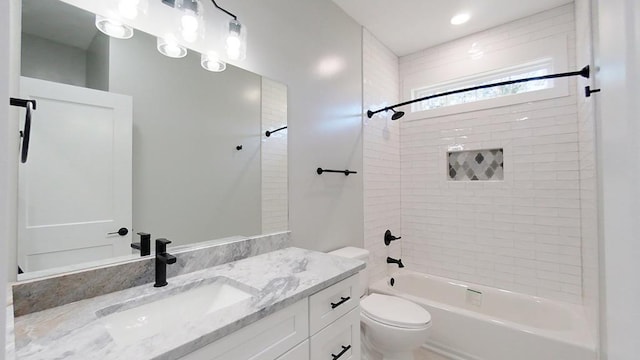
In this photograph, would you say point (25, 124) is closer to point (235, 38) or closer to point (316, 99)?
point (235, 38)

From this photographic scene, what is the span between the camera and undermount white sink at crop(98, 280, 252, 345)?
839mm

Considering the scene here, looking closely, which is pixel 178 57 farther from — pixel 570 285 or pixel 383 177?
pixel 570 285

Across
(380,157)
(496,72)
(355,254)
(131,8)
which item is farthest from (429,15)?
(131,8)

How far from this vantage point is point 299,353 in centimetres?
101

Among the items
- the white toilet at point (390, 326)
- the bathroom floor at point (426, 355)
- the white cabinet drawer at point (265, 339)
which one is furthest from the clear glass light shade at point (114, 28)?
the bathroom floor at point (426, 355)

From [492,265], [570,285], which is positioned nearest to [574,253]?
[570,285]

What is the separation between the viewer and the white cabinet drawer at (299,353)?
966 millimetres

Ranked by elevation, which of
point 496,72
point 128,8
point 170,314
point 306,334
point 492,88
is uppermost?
point 496,72

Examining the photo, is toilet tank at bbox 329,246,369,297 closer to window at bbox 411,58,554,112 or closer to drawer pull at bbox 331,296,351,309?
drawer pull at bbox 331,296,351,309

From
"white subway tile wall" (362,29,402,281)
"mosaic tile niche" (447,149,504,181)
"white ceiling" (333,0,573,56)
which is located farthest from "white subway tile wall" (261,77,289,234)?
"mosaic tile niche" (447,149,504,181)

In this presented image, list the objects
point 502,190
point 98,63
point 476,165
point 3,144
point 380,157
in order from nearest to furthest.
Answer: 1. point 3,144
2. point 98,63
3. point 502,190
4. point 476,165
5. point 380,157

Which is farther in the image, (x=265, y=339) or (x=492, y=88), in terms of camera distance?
(x=492, y=88)

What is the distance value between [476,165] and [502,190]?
1.06 ft

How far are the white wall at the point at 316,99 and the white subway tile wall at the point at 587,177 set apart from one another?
1517 mm
